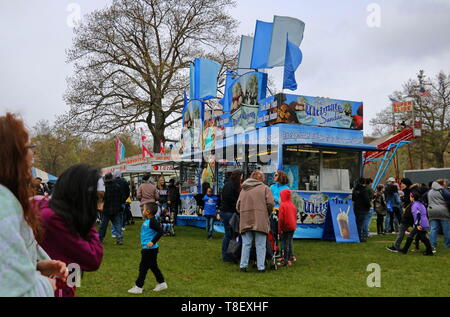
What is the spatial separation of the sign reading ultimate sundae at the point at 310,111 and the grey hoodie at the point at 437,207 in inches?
133

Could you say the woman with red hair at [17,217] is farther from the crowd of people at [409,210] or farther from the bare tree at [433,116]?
the bare tree at [433,116]

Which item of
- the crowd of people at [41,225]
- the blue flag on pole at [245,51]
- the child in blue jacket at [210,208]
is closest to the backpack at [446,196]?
the child in blue jacket at [210,208]

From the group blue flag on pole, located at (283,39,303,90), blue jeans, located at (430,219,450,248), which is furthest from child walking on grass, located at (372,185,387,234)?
blue flag on pole, located at (283,39,303,90)

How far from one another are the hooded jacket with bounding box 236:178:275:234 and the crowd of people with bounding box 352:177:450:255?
395 cm

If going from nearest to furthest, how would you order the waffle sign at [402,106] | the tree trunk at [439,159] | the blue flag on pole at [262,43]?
1. the blue flag on pole at [262,43]
2. the waffle sign at [402,106]
3. the tree trunk at [439,159]

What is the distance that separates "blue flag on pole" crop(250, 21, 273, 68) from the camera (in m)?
14.5

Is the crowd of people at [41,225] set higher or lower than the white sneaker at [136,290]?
higher

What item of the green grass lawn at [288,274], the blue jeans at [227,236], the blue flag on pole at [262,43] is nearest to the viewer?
the green grass lawn at [288,274]

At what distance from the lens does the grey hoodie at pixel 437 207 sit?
10594 mm

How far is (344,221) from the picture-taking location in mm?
12172

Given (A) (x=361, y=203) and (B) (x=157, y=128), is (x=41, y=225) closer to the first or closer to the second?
(A) (x=361, y=203)

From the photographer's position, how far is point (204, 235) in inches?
546

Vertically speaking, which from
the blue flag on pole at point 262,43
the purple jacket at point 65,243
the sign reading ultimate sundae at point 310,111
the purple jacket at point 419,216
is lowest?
the purple jacket at point 419,216
